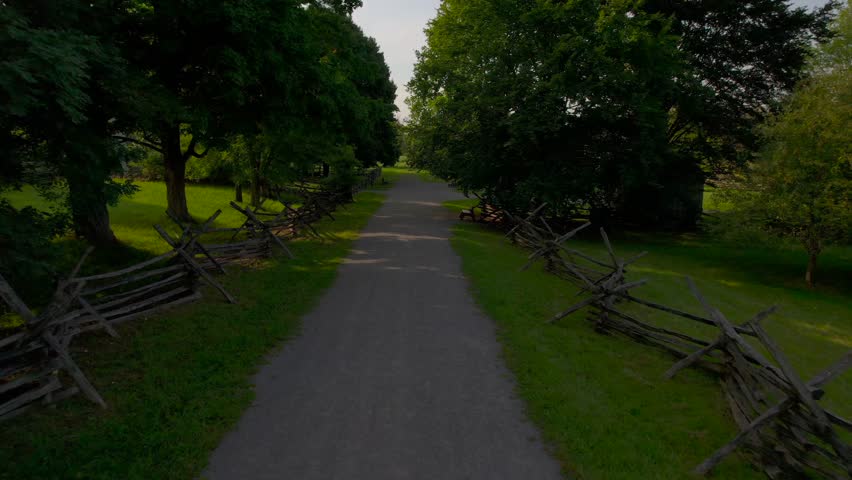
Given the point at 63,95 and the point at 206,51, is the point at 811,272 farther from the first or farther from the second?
the point at 63,95

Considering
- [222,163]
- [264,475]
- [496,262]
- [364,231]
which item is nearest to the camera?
[264,475]

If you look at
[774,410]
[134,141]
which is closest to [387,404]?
[774,410]

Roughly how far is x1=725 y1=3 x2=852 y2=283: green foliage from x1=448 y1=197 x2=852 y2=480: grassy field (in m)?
2.16

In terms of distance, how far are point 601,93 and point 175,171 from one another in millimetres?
16298

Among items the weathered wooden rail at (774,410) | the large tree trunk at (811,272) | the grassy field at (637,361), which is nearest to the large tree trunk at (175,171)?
the grassy field at (637,361)

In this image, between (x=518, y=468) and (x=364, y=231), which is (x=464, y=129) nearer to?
(x=364, y=231)

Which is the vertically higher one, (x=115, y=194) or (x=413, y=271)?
(x=115, y=194)

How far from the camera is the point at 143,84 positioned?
9102 millimetres

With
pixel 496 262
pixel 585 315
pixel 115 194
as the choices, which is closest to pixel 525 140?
pixel 496 262

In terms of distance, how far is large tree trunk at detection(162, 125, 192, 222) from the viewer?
15.7 meters

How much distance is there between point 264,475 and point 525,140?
17900 millimetres

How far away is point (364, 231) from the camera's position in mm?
20188

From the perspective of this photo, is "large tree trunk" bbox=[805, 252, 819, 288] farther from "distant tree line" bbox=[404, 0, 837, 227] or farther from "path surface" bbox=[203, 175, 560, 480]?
"path surface" bbox=[203, 175, 560, 480]

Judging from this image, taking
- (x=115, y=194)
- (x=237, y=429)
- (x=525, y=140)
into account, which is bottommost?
(x=237, y=429)
